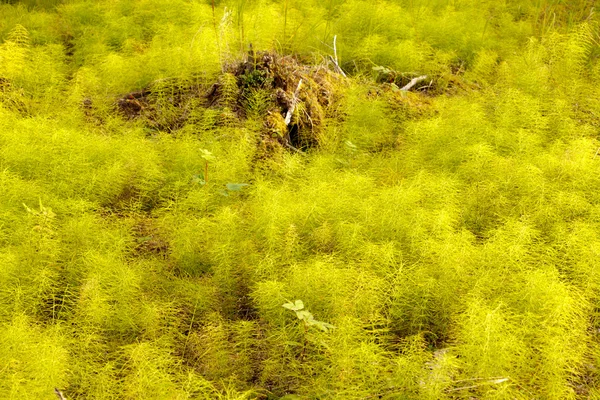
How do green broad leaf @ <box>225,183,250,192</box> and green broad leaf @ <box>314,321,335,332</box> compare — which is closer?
green broad leaf @ <box>314,321,335,332</box>

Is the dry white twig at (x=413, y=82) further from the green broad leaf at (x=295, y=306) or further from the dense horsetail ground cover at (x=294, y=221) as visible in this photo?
the green broad leaf at (x=295, y=306)

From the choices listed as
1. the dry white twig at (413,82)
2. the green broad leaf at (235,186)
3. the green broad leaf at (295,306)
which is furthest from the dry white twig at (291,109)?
the green broad leaf at (295,306)

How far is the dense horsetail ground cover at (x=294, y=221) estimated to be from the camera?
2.10 m

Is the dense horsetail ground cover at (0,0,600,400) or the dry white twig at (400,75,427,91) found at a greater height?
the dense horsetail ground cover at (0,0,600,400)

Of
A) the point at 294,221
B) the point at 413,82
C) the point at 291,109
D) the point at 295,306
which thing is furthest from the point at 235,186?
the point at 413,82

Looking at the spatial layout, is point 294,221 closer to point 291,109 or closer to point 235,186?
point 235,186

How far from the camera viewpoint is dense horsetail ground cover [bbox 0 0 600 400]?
2104mm

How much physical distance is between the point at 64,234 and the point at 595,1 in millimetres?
6655

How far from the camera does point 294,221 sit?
2.91 meters

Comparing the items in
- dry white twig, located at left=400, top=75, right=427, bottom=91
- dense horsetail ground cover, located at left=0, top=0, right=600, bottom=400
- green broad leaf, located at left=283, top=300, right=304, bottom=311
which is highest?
green broad leaf, located at left=283, top=300, right=304, bottom=311

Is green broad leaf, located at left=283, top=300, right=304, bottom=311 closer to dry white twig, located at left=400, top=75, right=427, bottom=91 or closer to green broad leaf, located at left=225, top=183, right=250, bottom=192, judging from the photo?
green broad leaf, located at left=225, top=183, right=250, bottom=192

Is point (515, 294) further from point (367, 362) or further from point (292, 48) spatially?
point (292, 48)

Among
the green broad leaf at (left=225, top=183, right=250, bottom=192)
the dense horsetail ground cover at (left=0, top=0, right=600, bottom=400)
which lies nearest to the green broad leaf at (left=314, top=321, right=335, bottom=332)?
the dense horsetail ground cover at (left=0, top=0, right=600, bottom=400)

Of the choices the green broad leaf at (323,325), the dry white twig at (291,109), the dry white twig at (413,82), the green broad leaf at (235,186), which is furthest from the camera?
the dry white twig at (413,82)
